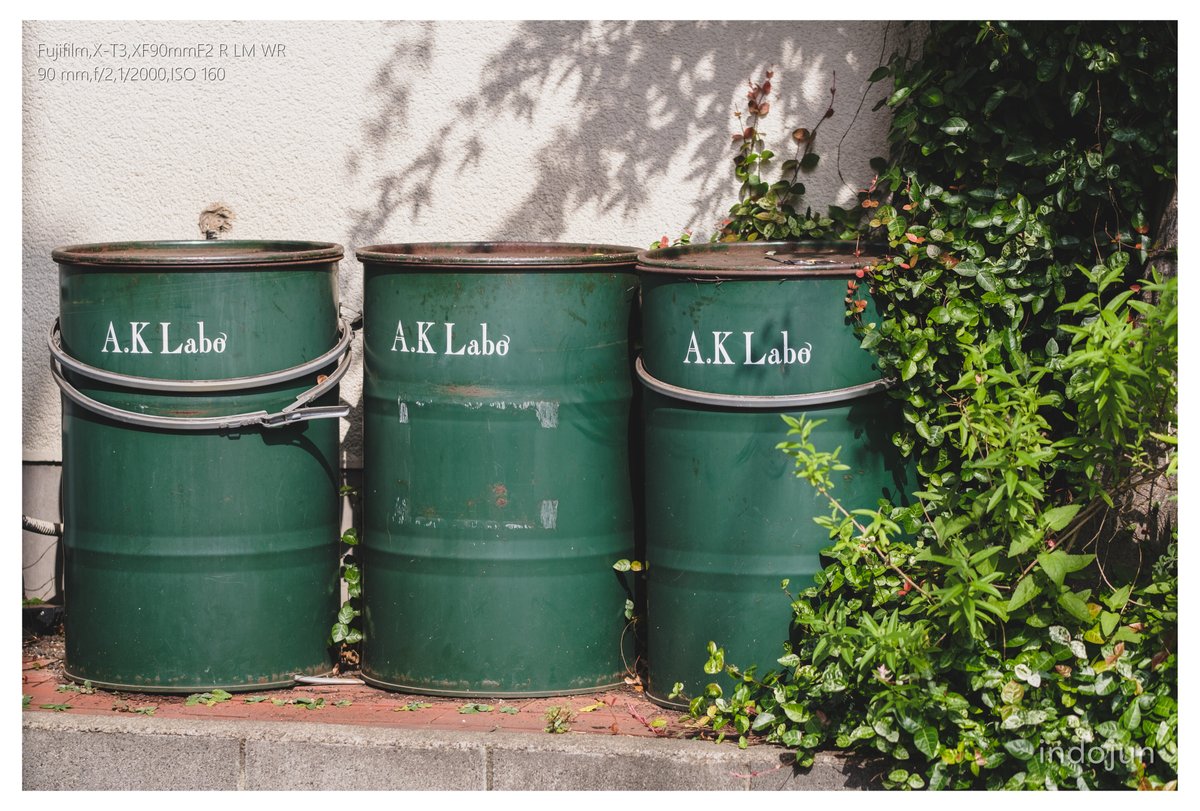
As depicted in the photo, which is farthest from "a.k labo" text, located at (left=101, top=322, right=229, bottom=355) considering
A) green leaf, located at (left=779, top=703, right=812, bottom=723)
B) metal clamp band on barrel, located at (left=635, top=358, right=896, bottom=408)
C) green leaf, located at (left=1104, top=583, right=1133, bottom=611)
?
green leaf, located at (left=1104, top=583, right=1133, bottom=611)

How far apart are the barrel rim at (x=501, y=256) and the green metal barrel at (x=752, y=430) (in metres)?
0.21

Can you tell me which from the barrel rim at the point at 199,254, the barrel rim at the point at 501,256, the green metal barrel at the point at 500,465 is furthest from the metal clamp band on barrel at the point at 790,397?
the barrel rim at the point at 199,254

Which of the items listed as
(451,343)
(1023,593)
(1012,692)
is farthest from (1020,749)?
(451,343)

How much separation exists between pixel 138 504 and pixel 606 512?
144 cm

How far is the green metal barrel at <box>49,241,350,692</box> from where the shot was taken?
14.4 ft

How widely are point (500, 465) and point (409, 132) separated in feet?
5.03

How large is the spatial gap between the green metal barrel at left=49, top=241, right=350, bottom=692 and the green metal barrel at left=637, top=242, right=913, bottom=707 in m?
1.17

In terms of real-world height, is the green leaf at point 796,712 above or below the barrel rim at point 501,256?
below

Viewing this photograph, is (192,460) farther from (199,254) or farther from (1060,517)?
(1060,517)

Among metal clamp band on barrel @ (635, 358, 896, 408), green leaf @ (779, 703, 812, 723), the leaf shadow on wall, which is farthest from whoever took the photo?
the leaf shadow on wall

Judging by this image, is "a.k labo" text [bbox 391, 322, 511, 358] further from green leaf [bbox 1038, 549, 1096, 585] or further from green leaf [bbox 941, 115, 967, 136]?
green leaf [bbox 1038, 549, 1096, 585]

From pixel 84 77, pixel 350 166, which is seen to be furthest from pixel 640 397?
pixel 84 77

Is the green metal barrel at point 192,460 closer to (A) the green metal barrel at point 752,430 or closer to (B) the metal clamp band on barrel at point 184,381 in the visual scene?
(B) the metal clamp band on barrel at point 184,381

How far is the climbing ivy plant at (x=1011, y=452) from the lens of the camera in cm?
355
